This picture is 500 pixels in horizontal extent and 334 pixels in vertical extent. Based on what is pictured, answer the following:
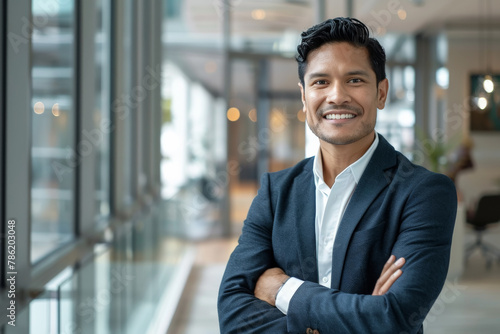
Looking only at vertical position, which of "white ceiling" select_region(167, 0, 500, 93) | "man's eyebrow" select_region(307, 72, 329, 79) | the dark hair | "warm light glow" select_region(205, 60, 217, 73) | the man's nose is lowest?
the man's nose

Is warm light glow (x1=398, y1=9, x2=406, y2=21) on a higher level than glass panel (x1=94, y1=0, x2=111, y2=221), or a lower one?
higher

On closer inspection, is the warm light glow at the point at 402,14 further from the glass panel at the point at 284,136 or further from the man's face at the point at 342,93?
the man's face at the point at 342,93

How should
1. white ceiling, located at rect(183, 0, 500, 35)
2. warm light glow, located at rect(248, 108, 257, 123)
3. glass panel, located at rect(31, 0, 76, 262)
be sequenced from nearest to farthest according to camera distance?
glass panel, located at rect(31, 0, 76, 262) < white ceiling, located at rect(183, 0, 500, 35) < warm light glow, located at rect(248, 108, 257, 123)

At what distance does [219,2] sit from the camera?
8930mm

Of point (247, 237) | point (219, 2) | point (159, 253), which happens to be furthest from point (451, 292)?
point (219, 2)

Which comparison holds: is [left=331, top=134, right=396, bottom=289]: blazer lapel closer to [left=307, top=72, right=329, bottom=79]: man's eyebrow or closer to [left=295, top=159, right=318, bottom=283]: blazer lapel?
[left=295, top=159, right=318, bottom=283]: blazer lapel

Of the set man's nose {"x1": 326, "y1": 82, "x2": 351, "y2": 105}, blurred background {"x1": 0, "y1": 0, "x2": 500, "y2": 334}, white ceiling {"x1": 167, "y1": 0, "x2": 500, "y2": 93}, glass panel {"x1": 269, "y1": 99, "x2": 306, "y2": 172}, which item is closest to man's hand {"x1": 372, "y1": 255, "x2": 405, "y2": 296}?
man's nose {"x1": 326, "y1": 82, "x2": 351, "y2": 105}

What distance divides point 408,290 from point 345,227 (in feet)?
0.68

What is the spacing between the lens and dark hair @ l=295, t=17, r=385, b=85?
Result: 141 cm

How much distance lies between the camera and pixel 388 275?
1.35 meters

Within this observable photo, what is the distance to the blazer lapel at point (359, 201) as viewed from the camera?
4.58ft

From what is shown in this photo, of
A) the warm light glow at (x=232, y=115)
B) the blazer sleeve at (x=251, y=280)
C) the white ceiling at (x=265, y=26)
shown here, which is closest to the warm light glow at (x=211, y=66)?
the white ceiling at (x=265, y=26)

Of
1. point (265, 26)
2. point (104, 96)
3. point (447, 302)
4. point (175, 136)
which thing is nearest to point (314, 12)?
point (265, 26)

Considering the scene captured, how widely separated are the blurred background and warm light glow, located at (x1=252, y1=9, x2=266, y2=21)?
31mm
